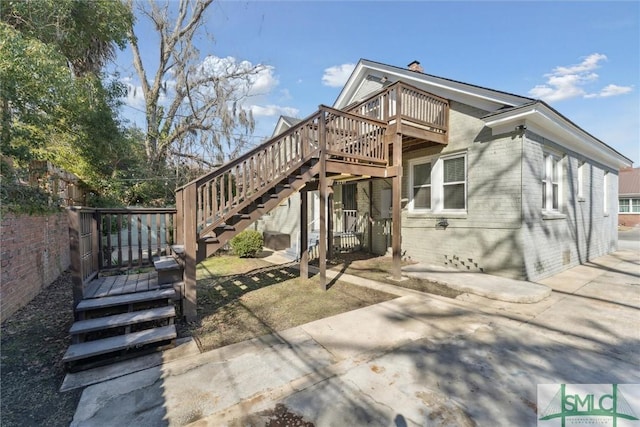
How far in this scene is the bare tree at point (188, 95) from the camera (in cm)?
1452

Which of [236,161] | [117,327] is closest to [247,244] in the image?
[236,161]

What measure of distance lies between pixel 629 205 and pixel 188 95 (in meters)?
33.4


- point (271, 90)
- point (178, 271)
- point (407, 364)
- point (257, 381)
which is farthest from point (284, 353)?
point (271, 90)

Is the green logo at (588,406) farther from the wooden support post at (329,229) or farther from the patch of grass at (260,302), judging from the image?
the wooden support post at (329,229)

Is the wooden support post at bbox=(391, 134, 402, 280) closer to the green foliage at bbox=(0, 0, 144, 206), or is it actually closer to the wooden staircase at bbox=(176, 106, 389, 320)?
the wooden staircase at bbox=(176, 106, 389, 320)

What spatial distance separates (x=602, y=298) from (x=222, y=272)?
783 centimetres

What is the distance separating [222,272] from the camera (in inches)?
291

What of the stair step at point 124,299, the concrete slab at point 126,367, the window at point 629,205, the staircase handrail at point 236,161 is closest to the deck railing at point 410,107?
the staircase handrail at point 236,161

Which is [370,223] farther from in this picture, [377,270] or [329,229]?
[377,270]

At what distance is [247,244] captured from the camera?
9438mm

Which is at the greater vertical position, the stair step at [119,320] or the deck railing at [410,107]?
the deck railing at [410,107]

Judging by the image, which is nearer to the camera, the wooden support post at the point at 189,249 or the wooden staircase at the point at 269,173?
the wooden support post at the point at 189,249

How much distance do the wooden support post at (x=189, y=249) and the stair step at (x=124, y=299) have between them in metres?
0.24

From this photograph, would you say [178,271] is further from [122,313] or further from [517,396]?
[517,396]
